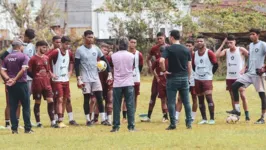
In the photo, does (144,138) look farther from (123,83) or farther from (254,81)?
(254,81)

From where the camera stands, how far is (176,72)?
49.6ft

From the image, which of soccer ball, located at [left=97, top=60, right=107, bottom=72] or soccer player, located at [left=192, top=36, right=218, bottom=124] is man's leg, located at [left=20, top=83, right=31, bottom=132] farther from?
soccer player, located at [left=192, top=36, right=218, bottom=124]

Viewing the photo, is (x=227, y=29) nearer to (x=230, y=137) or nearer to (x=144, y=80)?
(x=144, y=80)

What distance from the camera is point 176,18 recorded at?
48469 mm

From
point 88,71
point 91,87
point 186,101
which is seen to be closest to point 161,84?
point 91,87

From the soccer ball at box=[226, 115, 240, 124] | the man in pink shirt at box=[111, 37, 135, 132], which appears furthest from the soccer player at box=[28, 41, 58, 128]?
the soccer ball at box=[226, 115, 240, 124]

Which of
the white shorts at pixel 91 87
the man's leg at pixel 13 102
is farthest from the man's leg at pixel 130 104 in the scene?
the man's leg at pixel 13 102

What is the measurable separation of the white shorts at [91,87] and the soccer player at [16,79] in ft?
7.36

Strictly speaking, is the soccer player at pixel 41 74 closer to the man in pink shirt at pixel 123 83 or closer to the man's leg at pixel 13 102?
the man's leg at pixel 13 102

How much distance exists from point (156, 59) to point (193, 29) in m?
29.8

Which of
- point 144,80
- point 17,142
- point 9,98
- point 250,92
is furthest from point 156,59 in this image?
point 144,80

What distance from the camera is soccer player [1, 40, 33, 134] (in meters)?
14.6

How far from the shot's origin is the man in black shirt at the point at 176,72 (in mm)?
14992

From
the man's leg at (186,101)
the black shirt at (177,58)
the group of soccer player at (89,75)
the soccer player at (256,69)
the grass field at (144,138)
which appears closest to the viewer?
the grass field at (144,138)
